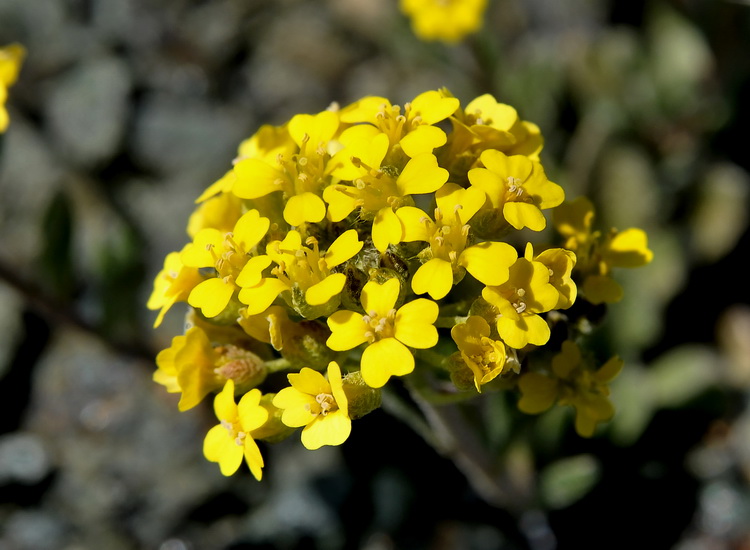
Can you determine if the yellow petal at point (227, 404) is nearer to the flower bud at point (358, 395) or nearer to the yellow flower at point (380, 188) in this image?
the flower bud at point (358, 395)

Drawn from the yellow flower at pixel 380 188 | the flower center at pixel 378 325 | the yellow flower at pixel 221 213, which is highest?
the yellow flower at pixel 380 188

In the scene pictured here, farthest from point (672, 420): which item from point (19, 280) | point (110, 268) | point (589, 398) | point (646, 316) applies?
point (19, 280)

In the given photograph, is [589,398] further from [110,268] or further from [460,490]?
[110,268]

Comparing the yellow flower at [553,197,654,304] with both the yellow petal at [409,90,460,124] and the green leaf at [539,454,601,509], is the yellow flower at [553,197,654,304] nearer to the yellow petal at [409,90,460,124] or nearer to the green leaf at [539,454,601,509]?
the yellow petal at [409,90,460,124]

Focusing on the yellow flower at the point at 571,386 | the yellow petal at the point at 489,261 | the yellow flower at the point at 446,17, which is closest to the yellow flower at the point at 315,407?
the yellow petal at the point at 489,261

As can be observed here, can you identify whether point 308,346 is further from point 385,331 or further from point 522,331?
point 522,331

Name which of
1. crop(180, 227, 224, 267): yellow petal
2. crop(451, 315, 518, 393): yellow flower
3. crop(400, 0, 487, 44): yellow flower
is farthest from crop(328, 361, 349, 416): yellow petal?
crop(400, 0, 487, 44): yellow flower
